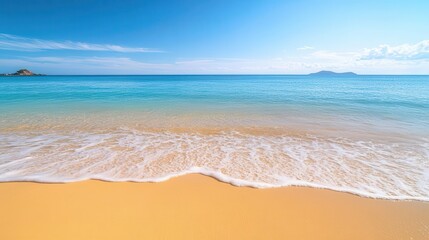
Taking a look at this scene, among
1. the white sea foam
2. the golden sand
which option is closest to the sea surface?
the white sea foam

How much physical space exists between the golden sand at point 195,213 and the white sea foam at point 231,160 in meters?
0.35

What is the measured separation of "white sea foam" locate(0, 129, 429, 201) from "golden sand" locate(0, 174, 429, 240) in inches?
13.9

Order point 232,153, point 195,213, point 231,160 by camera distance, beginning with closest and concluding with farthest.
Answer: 1. point 195,213
2. point 231,160
3. point 232,153

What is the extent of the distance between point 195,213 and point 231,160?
2.32 meters

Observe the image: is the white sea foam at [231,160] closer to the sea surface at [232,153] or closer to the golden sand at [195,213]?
the sea surface at [232,153]

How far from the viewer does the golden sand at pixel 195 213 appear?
2.85 metres

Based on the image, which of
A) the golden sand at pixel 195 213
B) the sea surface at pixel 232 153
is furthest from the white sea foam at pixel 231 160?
the golden sand at pixel 195 213

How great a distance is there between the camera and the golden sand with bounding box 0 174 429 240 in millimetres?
2854

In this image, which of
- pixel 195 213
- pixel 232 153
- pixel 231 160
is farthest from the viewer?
pixel 232 153

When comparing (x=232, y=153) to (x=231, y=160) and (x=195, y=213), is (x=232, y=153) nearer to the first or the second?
(x=231, y=160)

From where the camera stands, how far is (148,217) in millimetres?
3133

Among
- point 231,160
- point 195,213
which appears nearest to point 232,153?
point 231,160

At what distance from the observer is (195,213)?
324cm

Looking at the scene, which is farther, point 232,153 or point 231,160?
point 232,153
